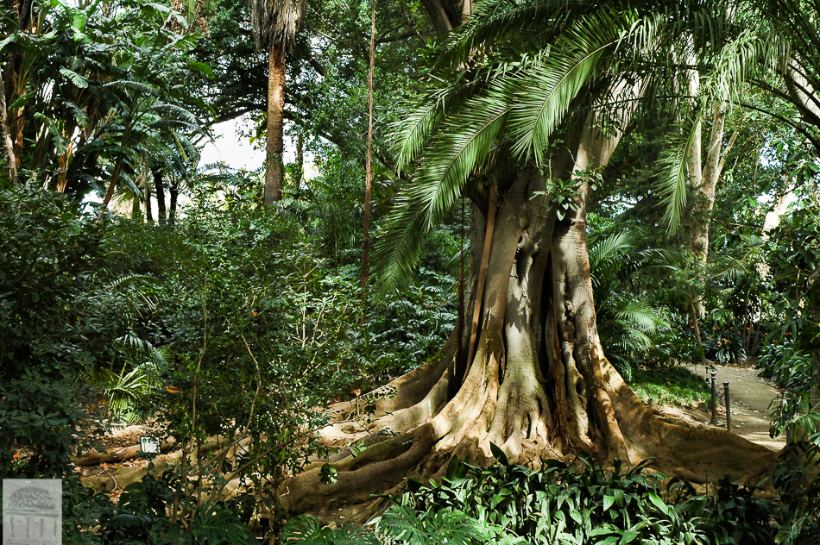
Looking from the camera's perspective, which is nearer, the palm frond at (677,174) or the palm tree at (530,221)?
the palm tree at (530,221)

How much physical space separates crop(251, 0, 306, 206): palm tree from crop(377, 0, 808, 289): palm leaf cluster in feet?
21.5

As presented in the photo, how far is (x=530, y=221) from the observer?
905 cm

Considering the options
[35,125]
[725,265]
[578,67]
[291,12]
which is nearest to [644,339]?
[725,265]

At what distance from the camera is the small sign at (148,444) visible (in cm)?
523

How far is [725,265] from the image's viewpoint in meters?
13.0

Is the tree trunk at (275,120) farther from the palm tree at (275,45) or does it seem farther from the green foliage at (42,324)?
the green foliage at (42,324)

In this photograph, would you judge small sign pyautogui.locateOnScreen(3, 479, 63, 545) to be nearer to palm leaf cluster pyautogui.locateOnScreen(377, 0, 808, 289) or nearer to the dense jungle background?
the dense jungle background

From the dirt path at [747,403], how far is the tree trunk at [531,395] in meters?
3.20

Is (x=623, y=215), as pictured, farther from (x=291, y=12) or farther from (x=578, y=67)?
(x=578, y=67)

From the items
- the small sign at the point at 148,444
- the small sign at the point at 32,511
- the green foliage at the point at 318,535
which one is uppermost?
the small sign at the point at 32,511

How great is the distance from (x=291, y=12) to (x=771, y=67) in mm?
10304

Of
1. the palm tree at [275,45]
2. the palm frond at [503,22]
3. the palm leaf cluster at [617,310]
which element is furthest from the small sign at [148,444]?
the palm tree at [275,45]

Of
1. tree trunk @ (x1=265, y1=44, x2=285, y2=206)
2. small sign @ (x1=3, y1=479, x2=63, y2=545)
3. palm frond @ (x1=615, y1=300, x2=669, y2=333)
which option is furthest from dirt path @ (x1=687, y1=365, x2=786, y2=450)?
small sign @ (x1=3, y1=479, x2=63, y2=545)

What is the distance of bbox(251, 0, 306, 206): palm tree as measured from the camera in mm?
14211
